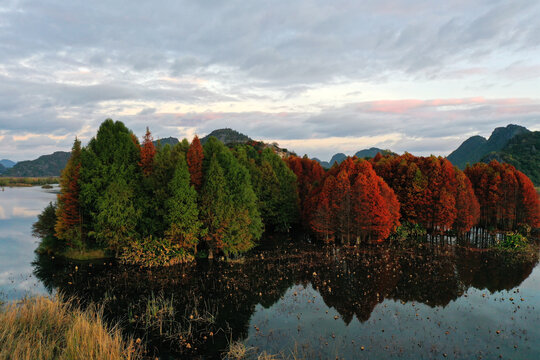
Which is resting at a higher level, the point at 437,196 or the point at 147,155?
the point at 147,155

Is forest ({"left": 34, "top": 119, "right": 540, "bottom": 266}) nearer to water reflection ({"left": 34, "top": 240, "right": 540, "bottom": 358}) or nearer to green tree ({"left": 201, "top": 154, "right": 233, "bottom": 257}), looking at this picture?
green tree ({"left": 201, "top": 154, "right": 233, "bottom": 257})

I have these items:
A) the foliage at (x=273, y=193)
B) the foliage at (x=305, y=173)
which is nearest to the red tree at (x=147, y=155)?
the foliage at (x=273, y=193)

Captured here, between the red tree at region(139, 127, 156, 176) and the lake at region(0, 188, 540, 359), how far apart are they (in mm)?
13331

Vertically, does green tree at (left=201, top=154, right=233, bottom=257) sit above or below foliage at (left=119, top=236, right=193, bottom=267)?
above

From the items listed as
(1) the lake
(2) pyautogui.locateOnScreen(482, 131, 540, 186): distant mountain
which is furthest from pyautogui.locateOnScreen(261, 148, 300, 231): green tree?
(2) pyautogui.locateOnScreen(482, 131, 540, 186): distant mountain

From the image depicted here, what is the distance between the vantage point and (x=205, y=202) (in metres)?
42.7

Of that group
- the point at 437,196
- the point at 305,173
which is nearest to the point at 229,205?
the point at 437,196

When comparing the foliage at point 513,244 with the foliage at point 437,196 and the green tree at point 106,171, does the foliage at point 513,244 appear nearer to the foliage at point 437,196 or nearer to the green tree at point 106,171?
the foliage at point 437,196

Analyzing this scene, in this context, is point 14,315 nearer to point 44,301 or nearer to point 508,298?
point 44,301

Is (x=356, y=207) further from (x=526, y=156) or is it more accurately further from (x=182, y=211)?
(x=526, y=156)

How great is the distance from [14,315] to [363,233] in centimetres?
4395

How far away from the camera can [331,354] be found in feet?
66.4

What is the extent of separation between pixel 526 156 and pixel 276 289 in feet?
593

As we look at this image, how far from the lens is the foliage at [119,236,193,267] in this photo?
40.1 meters
